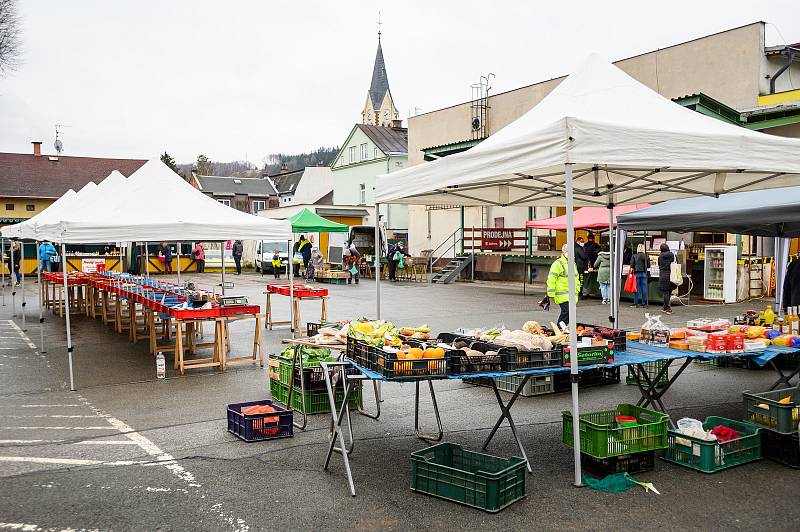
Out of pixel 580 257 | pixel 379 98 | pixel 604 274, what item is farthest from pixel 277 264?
pixel 379 98

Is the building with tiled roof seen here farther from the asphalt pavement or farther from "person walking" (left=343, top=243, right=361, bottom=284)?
the asphalt pavement

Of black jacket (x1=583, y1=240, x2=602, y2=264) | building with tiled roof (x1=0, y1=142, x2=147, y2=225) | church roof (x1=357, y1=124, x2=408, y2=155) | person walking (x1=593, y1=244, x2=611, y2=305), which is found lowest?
person walking (x1=593, y1=244, x2=611, y2=305)

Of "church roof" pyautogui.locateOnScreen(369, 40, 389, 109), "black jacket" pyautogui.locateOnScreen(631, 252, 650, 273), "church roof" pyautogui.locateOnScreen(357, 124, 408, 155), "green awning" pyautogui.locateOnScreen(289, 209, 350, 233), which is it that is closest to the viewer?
"black jacket" pyautogui.locateOnScreen(631, 252, 650, 273)

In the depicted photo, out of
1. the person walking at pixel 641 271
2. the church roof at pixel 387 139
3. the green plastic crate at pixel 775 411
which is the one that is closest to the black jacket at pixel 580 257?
the person walking at pixel 641 271

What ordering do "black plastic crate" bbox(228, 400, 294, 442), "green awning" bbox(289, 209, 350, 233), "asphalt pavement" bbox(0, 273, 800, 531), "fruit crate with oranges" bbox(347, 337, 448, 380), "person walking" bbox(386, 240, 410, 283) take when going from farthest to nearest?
"person walking" bbox(386, 240, 410, 283), "green awning" bbox(289, 209, 350, 233), "black plastic crate" bbox(228, 400, 294, 442), "fruit crate with oranges" bbox(347, 337, 448, 380), "asphalt pavement" bbox(0, 273, 800, 531)

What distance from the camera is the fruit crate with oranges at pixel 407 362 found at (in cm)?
523

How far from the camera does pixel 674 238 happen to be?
2164cm

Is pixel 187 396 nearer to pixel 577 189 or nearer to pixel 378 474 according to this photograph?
pixel 378 474

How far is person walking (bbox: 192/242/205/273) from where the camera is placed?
37594 millimetres

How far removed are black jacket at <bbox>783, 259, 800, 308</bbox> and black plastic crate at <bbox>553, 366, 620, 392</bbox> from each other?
157 inches

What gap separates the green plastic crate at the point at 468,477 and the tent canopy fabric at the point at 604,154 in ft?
7.83

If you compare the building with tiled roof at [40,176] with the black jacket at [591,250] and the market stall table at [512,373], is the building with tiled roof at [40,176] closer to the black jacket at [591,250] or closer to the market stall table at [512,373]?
the black jacket at [591,250]

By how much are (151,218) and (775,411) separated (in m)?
8.86

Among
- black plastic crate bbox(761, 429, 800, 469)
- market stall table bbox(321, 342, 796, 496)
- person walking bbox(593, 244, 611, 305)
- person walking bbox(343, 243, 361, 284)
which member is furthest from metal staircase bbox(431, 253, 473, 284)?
black plastic crate bbox(761, 429, 800, 469)
